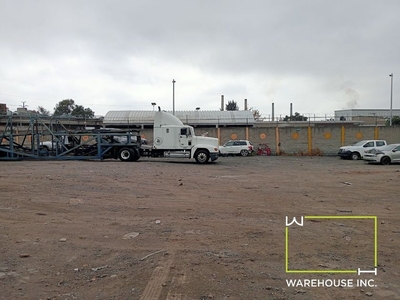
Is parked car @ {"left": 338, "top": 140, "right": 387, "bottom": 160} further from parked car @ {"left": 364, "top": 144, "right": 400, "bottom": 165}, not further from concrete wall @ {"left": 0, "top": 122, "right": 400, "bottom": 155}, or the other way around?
concrete wall @ {"left": 0, "top": 122, "right": 400, "bottom": 155}

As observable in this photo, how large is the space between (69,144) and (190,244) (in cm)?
2286

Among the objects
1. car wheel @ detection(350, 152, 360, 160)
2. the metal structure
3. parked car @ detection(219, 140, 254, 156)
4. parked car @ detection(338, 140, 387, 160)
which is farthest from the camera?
parked car @ detection(219, 140, 254, 156)

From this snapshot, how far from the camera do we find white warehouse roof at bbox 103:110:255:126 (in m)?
56.2

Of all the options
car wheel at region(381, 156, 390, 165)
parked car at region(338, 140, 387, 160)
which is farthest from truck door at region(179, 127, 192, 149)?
parked car at region(338, 140, 387, 160)

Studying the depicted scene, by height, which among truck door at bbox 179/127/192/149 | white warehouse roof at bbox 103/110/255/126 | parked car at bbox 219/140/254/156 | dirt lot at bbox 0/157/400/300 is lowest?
dirt lot at bbox 0/157/400/300

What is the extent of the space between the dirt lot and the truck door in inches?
512

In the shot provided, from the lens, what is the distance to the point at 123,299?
3914mm

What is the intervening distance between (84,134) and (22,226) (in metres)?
19.6

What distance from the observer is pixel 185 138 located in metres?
24.0

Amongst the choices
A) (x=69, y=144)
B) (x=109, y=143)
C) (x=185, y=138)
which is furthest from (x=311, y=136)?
(x=69, y=144)

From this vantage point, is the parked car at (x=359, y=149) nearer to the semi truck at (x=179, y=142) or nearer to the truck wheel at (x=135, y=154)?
the semi truck at (x=179, y=142)

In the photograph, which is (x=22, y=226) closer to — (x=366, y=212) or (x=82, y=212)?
(x=82, y=212)

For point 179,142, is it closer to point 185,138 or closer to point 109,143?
point 185,138

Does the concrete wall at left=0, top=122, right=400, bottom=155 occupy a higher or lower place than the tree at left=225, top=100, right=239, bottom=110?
lower
